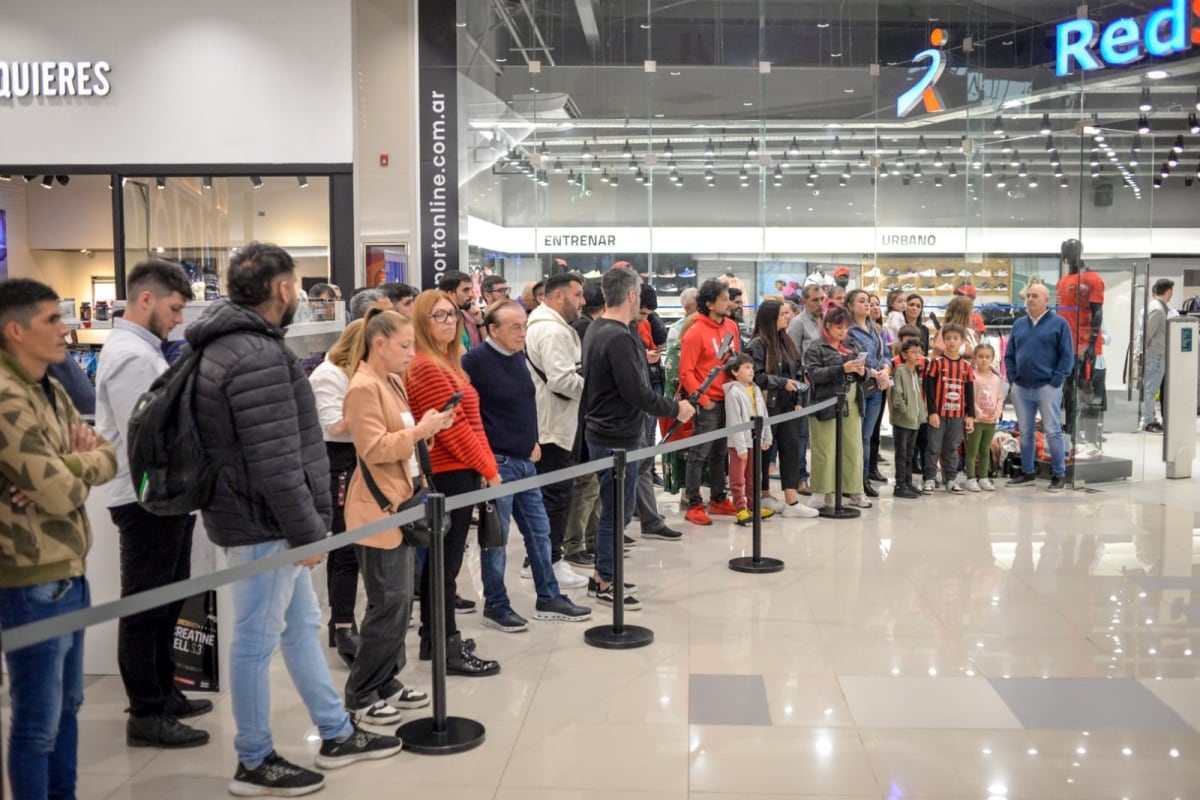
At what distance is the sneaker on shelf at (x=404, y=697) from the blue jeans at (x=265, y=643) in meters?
0.66

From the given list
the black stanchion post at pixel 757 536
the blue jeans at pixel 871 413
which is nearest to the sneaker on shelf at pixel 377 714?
the black stanchion post at pixel 757 536

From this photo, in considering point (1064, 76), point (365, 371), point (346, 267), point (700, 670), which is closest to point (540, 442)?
point (700, 670)

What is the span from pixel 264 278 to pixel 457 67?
7564mm

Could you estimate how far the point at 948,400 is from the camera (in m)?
9.06

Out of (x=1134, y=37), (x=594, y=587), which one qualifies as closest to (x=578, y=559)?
(x=594, y=587)

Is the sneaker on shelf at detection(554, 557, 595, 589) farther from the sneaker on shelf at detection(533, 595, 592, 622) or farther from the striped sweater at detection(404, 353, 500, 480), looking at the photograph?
the striped sweater at detection(404, 353, 500, 480)

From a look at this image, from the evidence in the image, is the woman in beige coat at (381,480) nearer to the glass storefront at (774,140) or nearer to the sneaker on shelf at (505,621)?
the sneaker on shelf at (505,621)

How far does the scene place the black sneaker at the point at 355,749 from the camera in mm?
3664

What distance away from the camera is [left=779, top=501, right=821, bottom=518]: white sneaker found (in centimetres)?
820

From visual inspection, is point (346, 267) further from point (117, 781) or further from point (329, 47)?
point (117, 781)

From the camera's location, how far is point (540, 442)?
5.89 m

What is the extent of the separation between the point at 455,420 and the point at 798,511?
4228mm

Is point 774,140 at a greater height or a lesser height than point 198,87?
lesser

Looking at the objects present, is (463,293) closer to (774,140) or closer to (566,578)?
(566,578)
